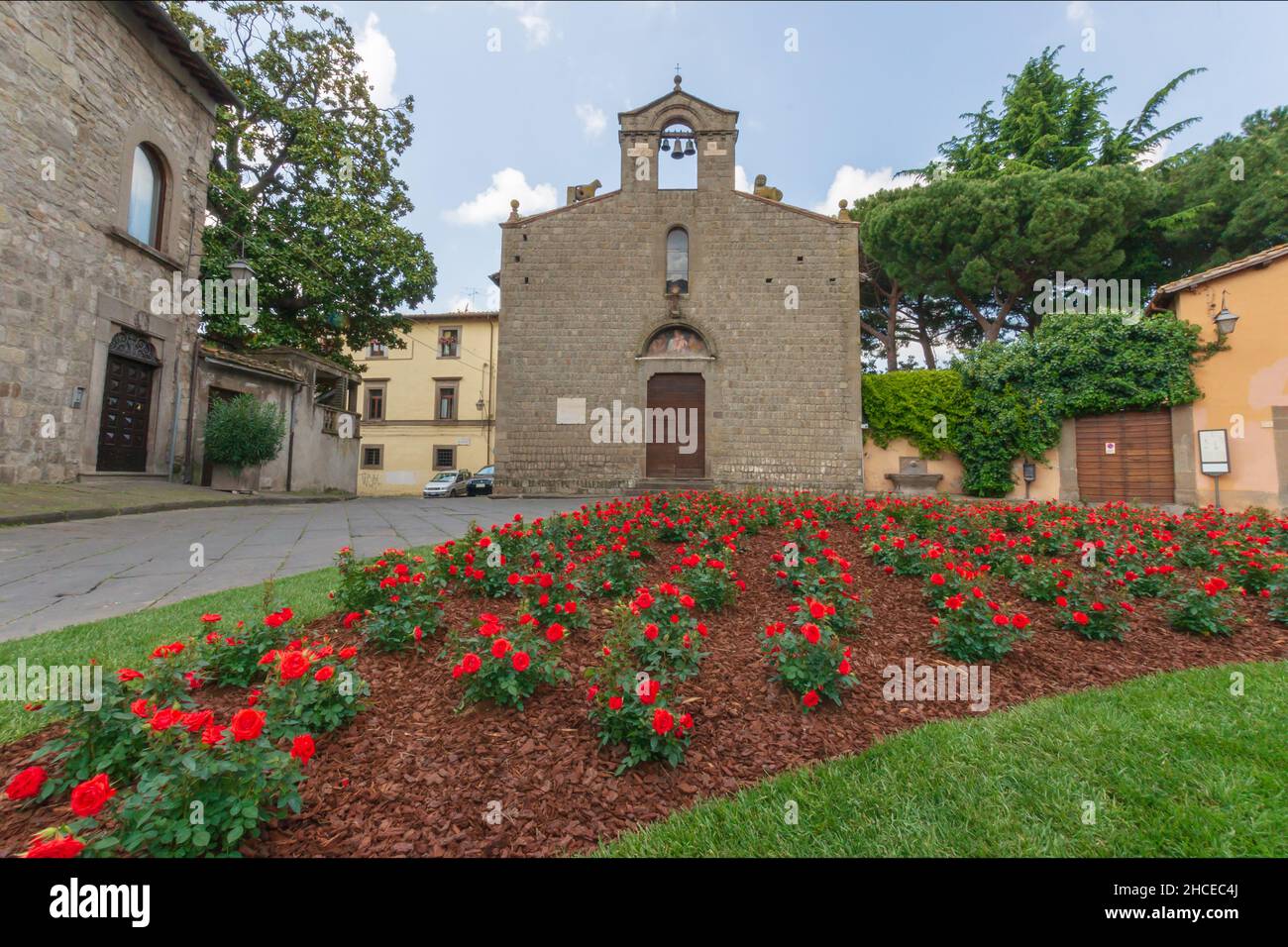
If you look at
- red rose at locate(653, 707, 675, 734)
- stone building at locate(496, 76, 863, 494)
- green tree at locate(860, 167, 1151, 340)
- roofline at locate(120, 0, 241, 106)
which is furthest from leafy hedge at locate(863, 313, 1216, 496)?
roofline at locate(120, 0, 241, 106)

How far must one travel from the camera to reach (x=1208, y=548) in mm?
4484

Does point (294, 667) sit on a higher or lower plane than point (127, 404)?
lower

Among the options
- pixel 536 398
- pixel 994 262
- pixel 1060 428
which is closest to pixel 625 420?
pixel 536 398

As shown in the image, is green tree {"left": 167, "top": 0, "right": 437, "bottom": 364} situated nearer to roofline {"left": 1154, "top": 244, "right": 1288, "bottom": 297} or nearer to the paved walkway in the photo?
the paved walkway

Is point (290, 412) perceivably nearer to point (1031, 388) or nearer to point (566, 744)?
point (566, 744)

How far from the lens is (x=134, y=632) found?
8.97 ft

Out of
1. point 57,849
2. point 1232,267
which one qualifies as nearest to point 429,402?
point 1232,267

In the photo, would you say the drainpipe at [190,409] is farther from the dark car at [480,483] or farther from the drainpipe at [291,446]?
the dark car at [480,483]

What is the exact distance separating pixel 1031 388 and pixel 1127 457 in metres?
2.54

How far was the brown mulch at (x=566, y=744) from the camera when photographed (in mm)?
1520

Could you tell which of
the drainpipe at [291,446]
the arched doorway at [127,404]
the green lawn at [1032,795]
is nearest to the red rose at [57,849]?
the green lawn at [1032,795]
